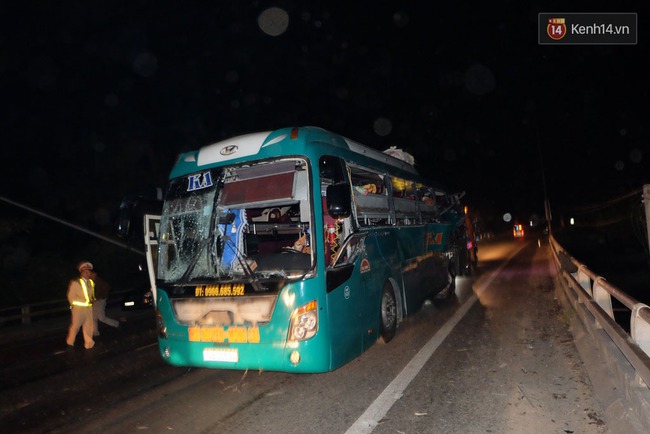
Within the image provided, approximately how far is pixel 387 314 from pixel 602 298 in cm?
289

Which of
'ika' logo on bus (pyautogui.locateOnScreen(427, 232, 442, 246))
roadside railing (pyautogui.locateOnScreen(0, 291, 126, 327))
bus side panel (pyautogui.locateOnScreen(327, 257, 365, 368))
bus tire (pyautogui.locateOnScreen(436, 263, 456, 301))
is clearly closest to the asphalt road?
bus side panel (pyautogui.locateOnScreen(327, 257, 365, 368))

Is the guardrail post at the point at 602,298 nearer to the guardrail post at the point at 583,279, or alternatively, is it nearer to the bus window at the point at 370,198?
the guardrail post at the point at 583,279

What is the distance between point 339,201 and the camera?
5059mm

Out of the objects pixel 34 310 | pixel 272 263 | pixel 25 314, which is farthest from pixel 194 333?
pixel 34 310

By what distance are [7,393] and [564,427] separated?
23.6 ft

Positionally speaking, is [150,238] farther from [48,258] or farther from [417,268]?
[48,258]

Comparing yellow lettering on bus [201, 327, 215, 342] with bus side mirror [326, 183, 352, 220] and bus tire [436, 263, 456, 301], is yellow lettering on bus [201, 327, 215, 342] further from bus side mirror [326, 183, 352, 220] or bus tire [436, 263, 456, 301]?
bus tire [436, 263, 456, 301]

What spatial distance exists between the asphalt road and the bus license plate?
46 cm

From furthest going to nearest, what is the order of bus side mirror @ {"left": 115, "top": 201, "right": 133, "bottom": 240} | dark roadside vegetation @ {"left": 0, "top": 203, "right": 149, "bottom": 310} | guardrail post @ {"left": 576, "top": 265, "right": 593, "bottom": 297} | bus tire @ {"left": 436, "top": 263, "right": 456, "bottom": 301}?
dark roadside vegetation @ {"left": 0, "top": 203, "right": 149, "bottom": 310}, bus tire @ {"left": 436, "top": 263, "right": 456, "bottom": 301}, guardrail post @ {"left": 576, "top": 265, "right": 593, "bottom": 297}, bus side mirror @ {"left": 115, "top": 201, "right": 133, "bottom": 240}

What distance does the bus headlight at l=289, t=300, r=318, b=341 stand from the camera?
5000 mm

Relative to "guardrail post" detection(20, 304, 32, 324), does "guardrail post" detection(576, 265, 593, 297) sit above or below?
above

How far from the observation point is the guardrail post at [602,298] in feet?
19.1

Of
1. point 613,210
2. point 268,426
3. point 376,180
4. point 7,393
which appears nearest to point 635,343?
point 268,426

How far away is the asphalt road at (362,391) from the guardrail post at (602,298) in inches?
30.8
